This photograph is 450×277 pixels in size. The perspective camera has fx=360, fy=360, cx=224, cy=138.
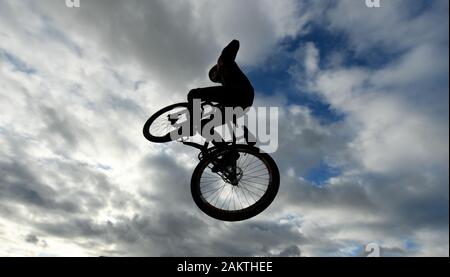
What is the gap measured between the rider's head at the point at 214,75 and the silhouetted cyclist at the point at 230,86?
0.19ft

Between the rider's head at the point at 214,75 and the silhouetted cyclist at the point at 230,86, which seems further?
the rider's head at the point at 214,75

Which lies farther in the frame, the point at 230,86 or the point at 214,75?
the point at 214,75

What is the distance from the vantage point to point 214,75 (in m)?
7.62

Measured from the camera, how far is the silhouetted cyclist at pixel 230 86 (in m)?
7.17

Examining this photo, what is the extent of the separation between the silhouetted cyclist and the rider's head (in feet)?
0.19

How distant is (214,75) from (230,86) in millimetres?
583

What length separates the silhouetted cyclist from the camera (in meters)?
7.17

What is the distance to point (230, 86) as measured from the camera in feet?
23.7

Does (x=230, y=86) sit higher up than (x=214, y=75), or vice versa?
(x=214, y=75)
